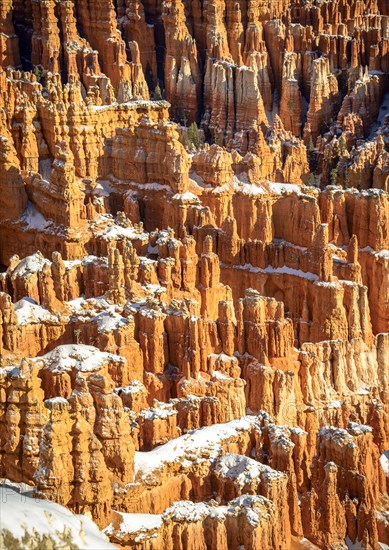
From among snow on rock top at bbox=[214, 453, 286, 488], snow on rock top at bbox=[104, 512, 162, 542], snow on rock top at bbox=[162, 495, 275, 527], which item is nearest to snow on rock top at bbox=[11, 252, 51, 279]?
snow on rock top at bbox=[214, 453, 286, 488]

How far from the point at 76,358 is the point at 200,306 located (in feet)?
21.2

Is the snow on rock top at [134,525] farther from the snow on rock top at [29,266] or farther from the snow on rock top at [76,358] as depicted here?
the snow on rock top at [29,266]

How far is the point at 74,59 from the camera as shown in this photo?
67.5 m

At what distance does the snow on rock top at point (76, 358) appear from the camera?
36.0 metres

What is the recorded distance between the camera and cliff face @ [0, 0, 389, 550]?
31.8 meters

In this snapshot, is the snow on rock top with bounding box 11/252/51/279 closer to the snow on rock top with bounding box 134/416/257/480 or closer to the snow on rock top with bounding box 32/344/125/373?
the snow on rock top with bounding box 32/344/125/373

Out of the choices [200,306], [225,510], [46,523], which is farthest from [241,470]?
[200,306]

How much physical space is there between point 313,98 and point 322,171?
8.77 metres

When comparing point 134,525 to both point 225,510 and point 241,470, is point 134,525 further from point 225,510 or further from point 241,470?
point 241,470

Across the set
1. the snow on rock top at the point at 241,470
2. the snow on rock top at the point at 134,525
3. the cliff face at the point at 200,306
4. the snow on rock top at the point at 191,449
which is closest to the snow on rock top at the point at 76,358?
the cliff face at the point at 200,306

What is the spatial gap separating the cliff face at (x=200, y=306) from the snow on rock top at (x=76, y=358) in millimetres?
72

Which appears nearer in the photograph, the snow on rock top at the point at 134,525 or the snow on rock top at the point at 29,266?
the snow on rock top at the point at 134,525

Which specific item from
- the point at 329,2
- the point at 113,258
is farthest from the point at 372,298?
the point at 329,2

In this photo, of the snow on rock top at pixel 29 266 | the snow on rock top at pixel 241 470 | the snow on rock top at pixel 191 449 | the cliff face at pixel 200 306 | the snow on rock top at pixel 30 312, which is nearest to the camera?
the snow on rock top at pixel 241 470
